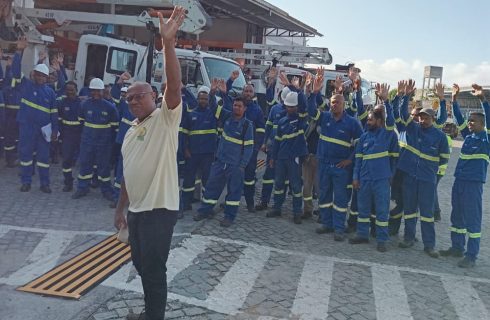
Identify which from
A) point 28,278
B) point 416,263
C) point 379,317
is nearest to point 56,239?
point 28,278

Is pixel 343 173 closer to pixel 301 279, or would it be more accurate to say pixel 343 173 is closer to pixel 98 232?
pixel 301 279

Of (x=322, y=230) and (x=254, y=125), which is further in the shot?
(x=254, y=125)

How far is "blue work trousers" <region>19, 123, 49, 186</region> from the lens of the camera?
7199mm

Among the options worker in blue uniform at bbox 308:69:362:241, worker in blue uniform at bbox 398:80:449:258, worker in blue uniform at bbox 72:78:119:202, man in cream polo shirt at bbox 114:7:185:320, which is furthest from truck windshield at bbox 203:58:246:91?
man in cream polo shirt at bbox 114:7:185:320

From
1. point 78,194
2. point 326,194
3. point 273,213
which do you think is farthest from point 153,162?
point 78,194

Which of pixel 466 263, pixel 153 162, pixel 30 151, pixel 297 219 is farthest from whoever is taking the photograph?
pixel 30 151

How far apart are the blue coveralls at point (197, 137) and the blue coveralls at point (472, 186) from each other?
3.47 m

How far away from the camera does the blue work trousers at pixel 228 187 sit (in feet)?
20.6

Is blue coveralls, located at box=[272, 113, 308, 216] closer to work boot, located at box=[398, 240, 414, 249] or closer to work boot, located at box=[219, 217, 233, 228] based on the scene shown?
work boot, located at box=[219, 217, 233, 228]

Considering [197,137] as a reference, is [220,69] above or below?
above

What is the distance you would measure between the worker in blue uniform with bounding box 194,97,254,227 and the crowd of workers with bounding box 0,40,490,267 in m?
0.01

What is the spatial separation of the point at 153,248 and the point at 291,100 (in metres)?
4.14

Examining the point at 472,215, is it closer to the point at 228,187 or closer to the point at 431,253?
the point at 431,253

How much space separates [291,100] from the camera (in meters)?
6.80
